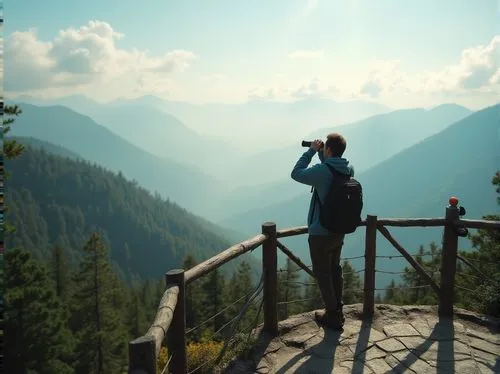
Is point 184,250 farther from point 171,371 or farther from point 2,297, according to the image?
point 171,371

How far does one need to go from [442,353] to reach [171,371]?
3620 mm

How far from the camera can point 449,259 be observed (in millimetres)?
6176

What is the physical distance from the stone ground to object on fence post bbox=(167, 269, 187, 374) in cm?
124

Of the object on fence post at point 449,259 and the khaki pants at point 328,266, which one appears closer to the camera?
the khaki pants at point 328,266

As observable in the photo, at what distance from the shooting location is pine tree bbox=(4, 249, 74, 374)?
2166cm

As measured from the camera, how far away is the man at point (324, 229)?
470 cm

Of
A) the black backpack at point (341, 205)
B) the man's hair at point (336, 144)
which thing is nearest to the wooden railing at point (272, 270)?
the black backpack at point (341, 205)

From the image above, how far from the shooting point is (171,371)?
149 inches

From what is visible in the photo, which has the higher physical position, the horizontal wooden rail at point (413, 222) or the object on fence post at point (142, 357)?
the horizontal wooden rail at point (413, 222)

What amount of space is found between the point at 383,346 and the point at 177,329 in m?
3.15

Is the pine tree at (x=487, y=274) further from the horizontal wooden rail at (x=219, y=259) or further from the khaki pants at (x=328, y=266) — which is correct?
the horizontal wooden rail at (x=219, y=259)

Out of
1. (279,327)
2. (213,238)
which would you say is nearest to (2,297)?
(279,327)

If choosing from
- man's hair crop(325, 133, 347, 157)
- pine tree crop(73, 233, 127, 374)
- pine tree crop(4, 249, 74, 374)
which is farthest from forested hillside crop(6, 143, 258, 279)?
man's hair crop(325, 133, 347, 157)

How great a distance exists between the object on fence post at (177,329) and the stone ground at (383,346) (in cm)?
124
